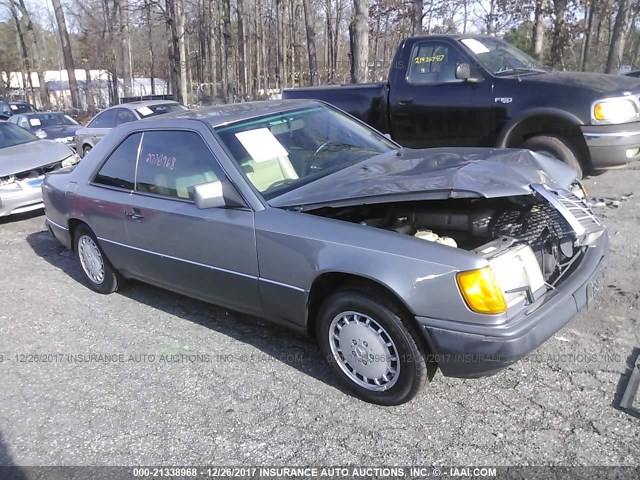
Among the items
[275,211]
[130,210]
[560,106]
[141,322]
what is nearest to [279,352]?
[275,211]

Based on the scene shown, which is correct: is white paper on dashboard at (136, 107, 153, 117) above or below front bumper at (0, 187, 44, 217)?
above

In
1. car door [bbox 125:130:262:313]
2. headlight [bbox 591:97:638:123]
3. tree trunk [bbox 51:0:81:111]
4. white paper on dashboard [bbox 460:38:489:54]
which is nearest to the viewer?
car door [bbox 125:130:262:313]

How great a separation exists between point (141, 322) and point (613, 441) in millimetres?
3364

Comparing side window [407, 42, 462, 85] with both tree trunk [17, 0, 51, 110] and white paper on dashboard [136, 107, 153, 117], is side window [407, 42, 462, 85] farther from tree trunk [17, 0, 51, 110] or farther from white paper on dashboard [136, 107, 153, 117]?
tree trunk [17, 0, 51, 110]

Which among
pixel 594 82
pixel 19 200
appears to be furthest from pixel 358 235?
pixel 19 200

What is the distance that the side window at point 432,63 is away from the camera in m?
6.84

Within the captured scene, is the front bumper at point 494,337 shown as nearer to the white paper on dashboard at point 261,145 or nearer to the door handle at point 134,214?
the white paper on dashboard at point 261,145

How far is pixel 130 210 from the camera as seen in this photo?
13.6 feet

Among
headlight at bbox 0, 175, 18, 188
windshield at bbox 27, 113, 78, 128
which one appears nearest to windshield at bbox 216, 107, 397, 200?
headlight at bbox 0, 175, 18, 188

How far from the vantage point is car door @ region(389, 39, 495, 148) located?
660cm

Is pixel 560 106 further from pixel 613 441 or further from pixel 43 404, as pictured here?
pixel 43 404

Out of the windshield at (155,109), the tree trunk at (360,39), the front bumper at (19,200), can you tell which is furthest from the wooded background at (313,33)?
the front bumper at (19,200)

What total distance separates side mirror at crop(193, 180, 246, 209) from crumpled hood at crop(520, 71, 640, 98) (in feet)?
14.4

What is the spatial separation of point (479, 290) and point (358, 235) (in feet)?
2.29
